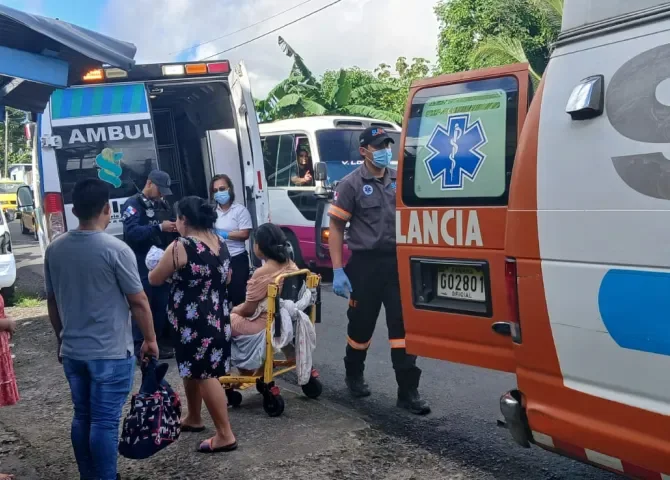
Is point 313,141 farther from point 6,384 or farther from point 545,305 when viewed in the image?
point 545,305

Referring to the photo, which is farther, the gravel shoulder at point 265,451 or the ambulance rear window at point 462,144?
the gravel shoulder at point 265,451

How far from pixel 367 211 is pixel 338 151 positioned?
5802 millimetres

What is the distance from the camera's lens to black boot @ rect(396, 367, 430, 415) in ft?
17.3

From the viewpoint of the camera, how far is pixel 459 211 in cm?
411

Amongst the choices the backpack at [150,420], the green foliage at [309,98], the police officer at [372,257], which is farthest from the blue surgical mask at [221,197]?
the green foliage at [309,98]

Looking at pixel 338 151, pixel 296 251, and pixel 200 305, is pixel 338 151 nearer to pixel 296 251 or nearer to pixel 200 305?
pixel 296 251

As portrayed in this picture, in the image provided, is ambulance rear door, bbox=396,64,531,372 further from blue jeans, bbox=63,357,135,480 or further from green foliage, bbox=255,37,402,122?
green foliage, bbox=255,37,402,122

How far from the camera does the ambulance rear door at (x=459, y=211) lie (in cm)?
398

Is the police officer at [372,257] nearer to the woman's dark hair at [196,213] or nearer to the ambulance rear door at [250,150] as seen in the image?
the woman's dark hair at [196,213]

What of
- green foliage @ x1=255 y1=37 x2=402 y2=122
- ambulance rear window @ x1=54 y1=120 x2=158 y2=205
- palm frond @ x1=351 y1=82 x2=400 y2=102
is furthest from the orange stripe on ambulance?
palm frond @ x1=351 y1=82 x2=400 y2=102

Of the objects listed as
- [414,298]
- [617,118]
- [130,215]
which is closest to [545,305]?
[617,118]

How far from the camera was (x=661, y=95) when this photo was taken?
2697 mm

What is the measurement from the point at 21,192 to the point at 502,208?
7.53 metres

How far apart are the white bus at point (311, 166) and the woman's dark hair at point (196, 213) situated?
5.98 m
